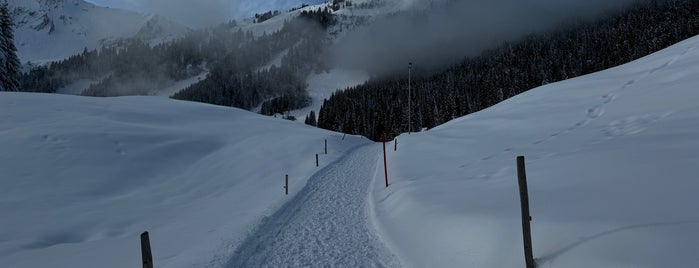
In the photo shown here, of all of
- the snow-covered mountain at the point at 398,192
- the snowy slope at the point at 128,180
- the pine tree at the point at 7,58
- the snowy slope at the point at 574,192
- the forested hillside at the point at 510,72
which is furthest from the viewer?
the forested hillside at the point at 510,72

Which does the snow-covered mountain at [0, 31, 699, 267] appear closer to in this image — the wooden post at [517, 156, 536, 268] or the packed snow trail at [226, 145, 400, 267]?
the packed snow trail at [226, 145, 400, 267]

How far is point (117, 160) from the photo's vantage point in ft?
65.4

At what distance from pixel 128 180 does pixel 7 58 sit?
42638 millimetres

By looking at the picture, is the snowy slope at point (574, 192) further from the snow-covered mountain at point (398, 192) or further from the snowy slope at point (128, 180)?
the snowy slope at point (128, 180)

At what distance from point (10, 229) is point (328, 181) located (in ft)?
41.4

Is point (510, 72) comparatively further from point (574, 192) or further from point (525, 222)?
point (525, 222)

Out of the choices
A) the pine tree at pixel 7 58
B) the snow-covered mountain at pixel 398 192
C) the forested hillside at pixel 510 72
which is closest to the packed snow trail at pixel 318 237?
the snow-covered mountain at pixel 398 192

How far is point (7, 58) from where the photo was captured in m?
43.2

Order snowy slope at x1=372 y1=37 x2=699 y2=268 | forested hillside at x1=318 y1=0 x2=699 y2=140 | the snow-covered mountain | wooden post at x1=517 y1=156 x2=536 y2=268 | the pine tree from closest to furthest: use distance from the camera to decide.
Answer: snowy slope at x1=372 y1=37 x2=699 y2=268 → wooden post at x1=517 y1=156 x2=536 y2=268 → the snow-covered mountain → the pine tree → forested hillside at x1=318 y1=0 x2=699 y2=140

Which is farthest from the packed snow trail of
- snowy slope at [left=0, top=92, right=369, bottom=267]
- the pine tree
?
the pine tree

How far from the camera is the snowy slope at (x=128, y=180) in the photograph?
9.94 metres

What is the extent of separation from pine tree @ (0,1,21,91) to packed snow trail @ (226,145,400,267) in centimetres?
5012

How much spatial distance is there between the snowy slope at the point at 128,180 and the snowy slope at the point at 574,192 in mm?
5160

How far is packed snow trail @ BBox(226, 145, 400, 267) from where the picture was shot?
7.88 m
